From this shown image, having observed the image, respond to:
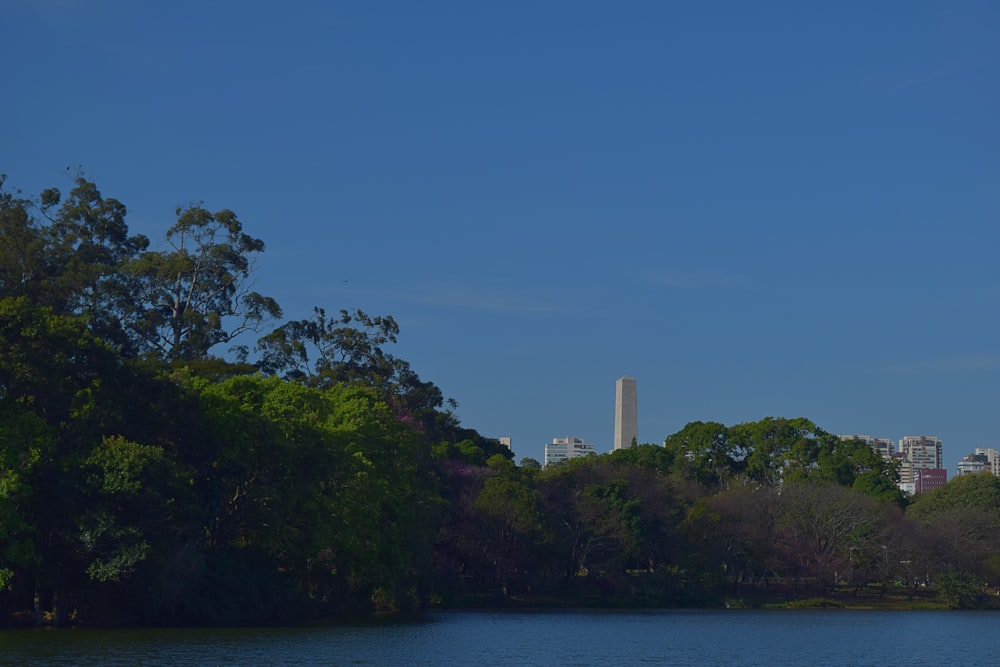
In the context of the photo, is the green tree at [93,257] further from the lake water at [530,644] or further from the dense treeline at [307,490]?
the lake water at [530,644]

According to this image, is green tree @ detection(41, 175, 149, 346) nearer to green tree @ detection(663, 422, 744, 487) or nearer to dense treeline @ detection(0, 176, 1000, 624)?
dense treeline @ detection(0, 176, 1000, 624)

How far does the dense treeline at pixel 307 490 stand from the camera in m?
46.5

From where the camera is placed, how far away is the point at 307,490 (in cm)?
5553

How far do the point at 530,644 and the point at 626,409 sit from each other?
399 ft

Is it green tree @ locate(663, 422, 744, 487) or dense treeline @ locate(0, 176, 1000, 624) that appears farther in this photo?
green tree @ locate(663, 422, 744, 487)

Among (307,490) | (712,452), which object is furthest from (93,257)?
(712,452)

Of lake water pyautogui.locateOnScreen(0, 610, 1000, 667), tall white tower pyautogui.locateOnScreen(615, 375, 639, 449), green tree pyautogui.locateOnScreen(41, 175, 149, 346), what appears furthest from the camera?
tall white tower pyautogui.locateOnScreen(615, 375, 639, 449)

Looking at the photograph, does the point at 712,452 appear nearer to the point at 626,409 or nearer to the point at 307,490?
the point at 626,409

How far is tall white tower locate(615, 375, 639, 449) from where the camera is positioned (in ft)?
552

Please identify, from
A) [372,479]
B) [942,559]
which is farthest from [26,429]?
[942,559]

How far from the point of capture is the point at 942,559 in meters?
93.6

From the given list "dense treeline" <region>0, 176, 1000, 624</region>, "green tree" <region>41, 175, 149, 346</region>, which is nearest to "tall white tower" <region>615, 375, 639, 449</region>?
"dense treeline" <region>0, 176, 1000, 624</region>

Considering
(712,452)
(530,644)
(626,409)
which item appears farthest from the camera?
(626,409)

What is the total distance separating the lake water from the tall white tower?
99.0 meters
